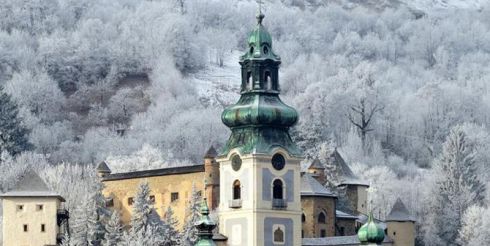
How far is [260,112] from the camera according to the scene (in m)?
90.1

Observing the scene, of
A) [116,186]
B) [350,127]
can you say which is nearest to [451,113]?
[350,127]

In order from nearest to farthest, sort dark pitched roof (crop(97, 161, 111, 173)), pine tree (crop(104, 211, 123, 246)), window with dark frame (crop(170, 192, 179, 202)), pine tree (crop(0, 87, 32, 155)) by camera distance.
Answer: pine tree (crop(104, 211, 123, 246)) < window with dark frame (crop(170, 192, 179, 202)) < dark pitched roof (crop(97, 161, 111, 173)) < pine tree (crop(0, 87, 32, 155))

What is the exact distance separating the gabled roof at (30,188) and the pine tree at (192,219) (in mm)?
7754

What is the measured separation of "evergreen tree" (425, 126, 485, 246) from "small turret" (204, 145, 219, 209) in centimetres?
1671

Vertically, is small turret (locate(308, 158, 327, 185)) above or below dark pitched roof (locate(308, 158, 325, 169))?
below

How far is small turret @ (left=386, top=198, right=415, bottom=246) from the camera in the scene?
123 m

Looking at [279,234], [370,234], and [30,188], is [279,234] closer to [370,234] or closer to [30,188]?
[370,234]

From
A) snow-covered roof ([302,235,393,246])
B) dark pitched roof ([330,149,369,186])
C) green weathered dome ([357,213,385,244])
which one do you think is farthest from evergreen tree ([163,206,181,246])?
green weathered dome ([357,213,385,244])

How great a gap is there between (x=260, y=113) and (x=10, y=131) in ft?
186

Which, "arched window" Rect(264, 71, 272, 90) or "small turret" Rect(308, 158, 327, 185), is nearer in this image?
"arched window" Rect(264, 71, 272, 90)

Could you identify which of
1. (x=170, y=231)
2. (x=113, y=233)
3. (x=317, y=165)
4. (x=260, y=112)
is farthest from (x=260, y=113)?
(x=317, y=165)

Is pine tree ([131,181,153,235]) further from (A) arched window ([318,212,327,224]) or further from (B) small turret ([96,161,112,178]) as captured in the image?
(B) small turret ([96,161,112,178])

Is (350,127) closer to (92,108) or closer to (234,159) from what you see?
(92,108)

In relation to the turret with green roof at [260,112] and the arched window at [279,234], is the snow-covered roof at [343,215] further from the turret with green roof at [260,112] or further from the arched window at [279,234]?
the arched window at [279,234]
